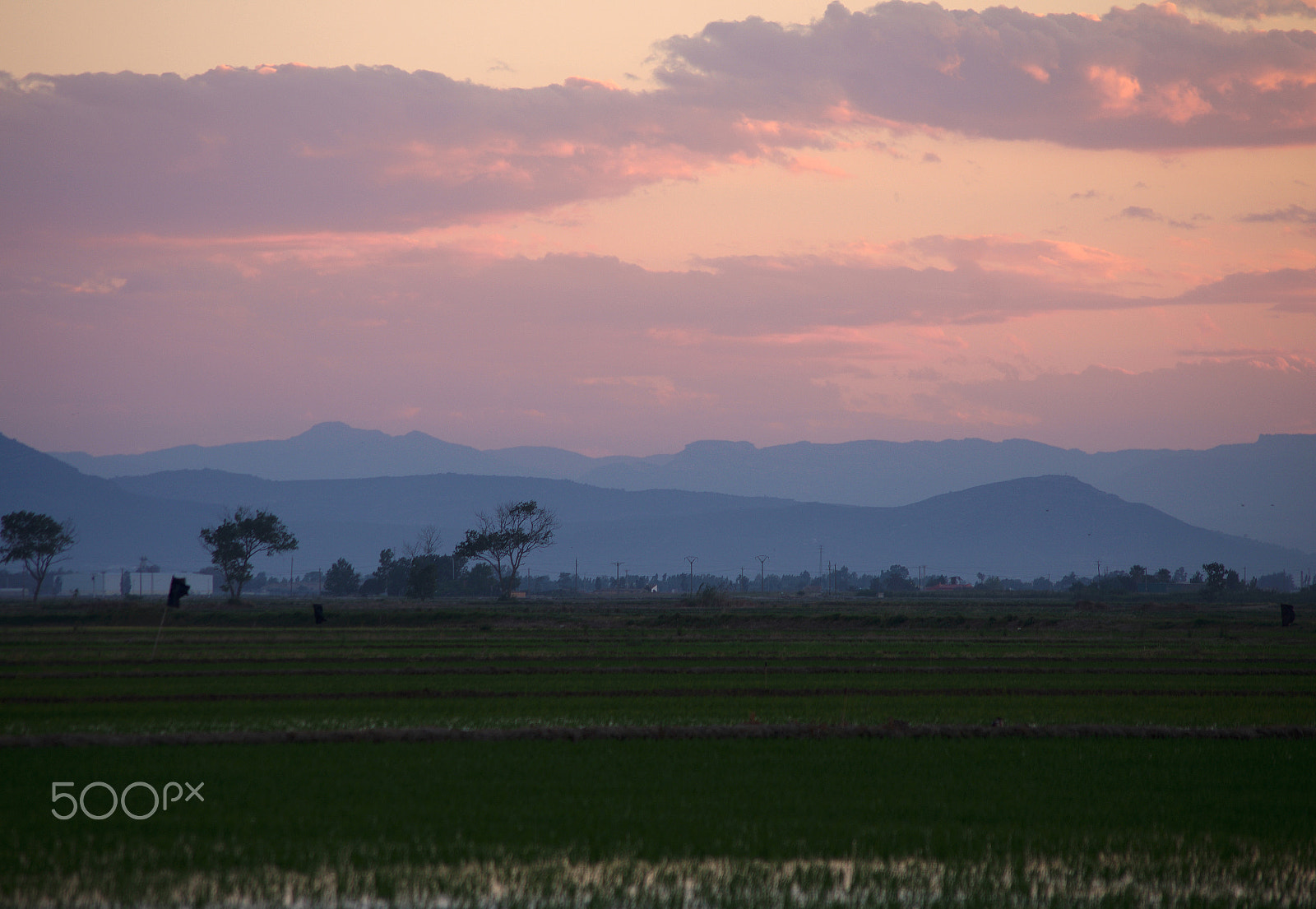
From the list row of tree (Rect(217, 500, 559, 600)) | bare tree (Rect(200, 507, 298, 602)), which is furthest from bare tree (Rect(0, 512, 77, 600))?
bare tree (Rect(200, 507, 298, 602))

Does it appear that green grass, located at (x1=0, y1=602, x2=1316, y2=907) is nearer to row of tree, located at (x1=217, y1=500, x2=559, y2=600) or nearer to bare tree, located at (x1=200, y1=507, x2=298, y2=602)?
row of tree, located at (x1=217, y1=500, x2=559, y2=600)

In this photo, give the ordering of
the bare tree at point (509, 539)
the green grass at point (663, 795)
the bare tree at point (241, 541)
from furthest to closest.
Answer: the bare tree at point (509, 539) < the bare tree at point (241, 541) < the green grass at point (663, 795)

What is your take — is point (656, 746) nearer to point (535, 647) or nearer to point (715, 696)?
point (715, 696)

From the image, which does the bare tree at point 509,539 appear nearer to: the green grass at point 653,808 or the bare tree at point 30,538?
the bare tree at point 30,538

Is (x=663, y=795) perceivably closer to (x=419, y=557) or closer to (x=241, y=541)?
(x=241, y=541)

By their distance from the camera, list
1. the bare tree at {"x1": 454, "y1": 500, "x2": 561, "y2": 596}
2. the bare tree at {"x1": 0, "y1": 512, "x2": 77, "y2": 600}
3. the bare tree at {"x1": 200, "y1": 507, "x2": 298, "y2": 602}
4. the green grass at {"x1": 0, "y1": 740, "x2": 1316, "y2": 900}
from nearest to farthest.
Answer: the green grass at {"x1": 0, "y1": 740, "x2": 1316, "y2": 900}
the bare tree at {"x1": 200, "y1": 507, "x2": 298, "y2": 602}
the bare tree at {"x1": 0, "y1": 512, "x2": 77, "y2": 600}
the bare tree at {"x1": 454, "y1": 500, "x2": 561, "y2": 596}

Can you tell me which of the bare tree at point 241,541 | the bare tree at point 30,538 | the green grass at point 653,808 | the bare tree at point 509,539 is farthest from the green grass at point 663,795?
the bare tree at point 30,538

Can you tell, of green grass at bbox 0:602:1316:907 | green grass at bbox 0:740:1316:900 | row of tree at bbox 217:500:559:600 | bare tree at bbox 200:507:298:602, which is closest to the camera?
green grass at bbox 0:602:1316:907

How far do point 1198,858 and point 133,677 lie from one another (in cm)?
2979

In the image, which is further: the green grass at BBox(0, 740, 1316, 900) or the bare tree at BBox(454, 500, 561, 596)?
the bare tree at BBox(454, 500, 561, 596)

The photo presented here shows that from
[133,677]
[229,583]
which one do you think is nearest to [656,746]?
[133,677]

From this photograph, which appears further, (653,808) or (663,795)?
(663,795)

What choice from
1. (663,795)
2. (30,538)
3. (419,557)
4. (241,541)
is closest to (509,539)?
(419,557)

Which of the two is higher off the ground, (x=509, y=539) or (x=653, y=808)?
(x=509, y=539)
